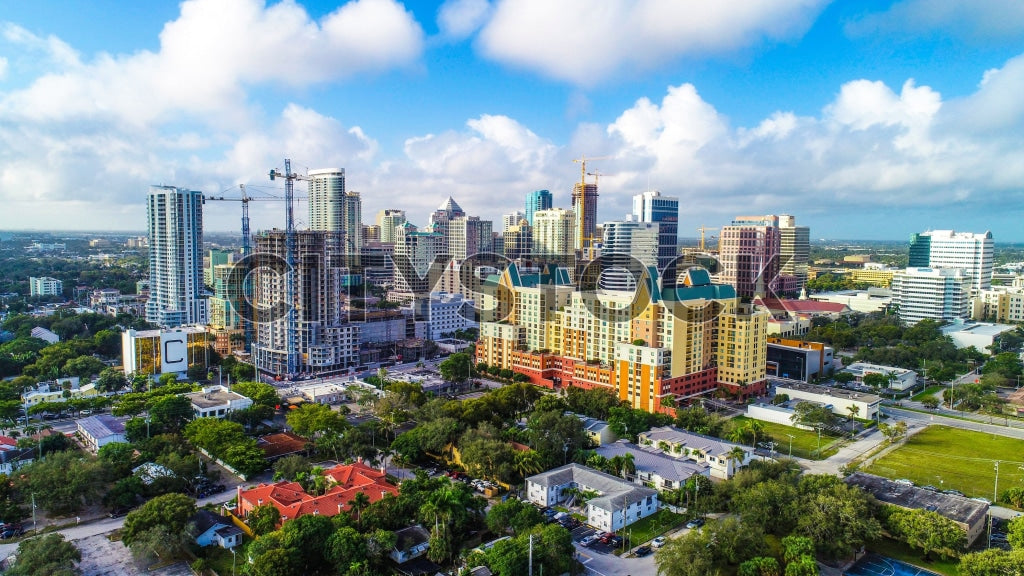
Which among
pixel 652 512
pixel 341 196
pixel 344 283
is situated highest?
pixel 341 196

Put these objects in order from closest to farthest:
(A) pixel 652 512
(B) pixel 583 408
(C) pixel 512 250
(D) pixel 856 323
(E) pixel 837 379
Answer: (A) pixel 652 512, (B) pixel 583 408, (E) pixel 837 379, (D) pixel 856 323, (C) pixel 512 250

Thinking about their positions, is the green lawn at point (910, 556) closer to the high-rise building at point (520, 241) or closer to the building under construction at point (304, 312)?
the building under construction at point (304, 312)

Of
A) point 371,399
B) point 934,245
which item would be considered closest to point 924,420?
point 371,399

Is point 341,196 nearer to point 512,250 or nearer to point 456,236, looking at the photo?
point 456,236

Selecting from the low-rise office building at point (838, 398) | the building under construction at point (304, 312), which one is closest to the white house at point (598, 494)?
the low-rise office building at point (838, 398)

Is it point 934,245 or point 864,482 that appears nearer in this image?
point 864,482

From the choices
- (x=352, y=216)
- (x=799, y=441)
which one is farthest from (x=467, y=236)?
(x=799, y=441)
